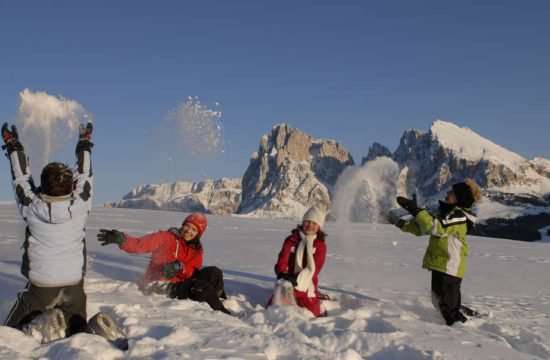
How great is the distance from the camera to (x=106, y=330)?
Answer: 12.8 feet

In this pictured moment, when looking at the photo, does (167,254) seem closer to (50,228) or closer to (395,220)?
(50,228)

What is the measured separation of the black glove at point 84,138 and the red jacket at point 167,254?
154cm

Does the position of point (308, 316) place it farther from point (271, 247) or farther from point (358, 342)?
point (271, 247)

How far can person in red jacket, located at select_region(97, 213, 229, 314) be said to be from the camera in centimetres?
593

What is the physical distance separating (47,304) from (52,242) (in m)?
0.56

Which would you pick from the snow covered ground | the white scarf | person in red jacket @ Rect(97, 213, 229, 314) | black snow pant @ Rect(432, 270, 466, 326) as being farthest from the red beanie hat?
black snow pant @ Rect(432, 270, 466, 326)

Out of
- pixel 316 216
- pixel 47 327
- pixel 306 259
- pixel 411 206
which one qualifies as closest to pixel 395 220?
pixel 411 206

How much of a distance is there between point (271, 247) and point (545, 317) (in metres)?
9.35

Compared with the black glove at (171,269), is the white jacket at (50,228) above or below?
above

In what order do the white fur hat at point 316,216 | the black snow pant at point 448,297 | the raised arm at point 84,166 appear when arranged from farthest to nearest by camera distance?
the white fur hat at point 316,216 → the black snow pant at point 448,297 → the raised arm at point 84,166

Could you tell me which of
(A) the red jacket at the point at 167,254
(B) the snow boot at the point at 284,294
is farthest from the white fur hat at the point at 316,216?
(A) the red jacket at the point at 167,254

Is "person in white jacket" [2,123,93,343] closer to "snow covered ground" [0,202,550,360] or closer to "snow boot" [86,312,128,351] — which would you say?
"snow boot" [86,312,128,351]

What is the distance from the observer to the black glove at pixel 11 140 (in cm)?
454

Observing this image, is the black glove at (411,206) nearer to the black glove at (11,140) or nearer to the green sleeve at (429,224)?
the green sleeve at (429,224)
